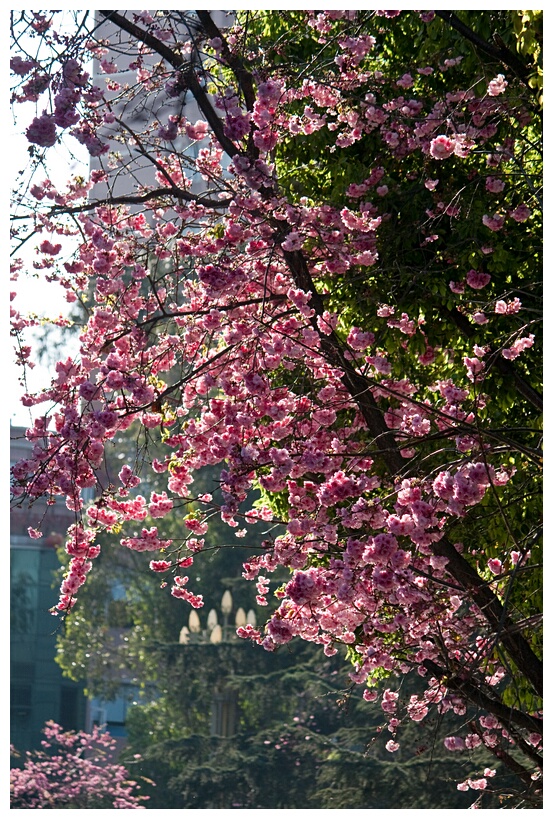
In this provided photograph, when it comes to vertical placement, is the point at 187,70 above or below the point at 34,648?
below

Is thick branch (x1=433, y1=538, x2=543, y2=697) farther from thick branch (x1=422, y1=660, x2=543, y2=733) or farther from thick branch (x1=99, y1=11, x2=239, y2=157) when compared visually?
thick branch (x1=99, y1=11, x2=239, y2=157)

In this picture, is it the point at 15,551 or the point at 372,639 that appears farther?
the point at 15,551

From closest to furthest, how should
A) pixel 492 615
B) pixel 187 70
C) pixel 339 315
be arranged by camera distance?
pixel 492 615 < pixel 187 70 < pixel 339 315

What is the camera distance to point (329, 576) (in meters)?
4.64

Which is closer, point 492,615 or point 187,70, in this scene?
point 492,615

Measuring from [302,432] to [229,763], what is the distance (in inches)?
435

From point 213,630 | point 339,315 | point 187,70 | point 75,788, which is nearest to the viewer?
point 187,70

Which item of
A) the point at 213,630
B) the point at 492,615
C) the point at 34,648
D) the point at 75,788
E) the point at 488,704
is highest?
the point at 34,648

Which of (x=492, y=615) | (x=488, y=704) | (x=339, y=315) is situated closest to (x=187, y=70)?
(x=339, y=315)

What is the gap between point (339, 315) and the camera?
5.70m

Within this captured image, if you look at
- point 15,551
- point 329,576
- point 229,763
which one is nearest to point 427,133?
point 329,576

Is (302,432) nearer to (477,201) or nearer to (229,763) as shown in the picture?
(477,201)

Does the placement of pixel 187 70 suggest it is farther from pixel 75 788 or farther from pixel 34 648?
pixel 34 648

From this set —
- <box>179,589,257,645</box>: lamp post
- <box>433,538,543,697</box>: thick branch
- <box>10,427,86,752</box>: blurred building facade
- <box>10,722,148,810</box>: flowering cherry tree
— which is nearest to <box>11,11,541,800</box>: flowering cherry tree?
<box>433,538,543,697</box>: thick branch
